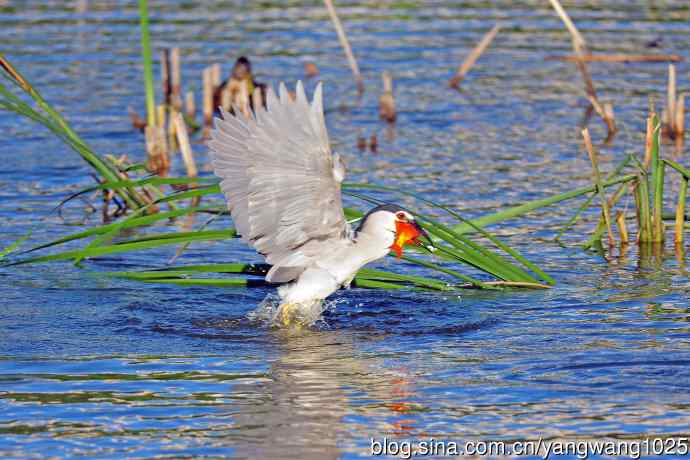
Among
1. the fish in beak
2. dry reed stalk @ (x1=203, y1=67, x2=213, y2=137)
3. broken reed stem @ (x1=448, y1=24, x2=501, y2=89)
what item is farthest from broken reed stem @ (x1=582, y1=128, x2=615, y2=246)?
broken reed stem @ (x1=448, y1=24, x2=501, y2=89)

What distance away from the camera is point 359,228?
697cm

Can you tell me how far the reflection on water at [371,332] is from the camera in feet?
18.2

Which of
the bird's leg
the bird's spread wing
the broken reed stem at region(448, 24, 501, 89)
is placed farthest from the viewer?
the broken reed stem at region(448, 24, 501, 89)

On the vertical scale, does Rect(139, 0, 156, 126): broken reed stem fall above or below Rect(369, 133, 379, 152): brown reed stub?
above

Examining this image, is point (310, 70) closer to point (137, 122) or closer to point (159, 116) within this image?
point (137, 122)

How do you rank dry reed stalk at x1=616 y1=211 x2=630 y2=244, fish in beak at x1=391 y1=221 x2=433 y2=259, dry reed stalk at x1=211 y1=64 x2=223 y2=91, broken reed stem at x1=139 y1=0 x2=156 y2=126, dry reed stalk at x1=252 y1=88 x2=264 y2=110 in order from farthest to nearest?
dry reed stalk at x1=211 y1=64 x2=223 y2=91, broken reed stem at x1=139 y1=0 x2=156 y2=126, dry reed stalk at x1=616 y1=211 x2=630 y2=244, fish in beak at x1=391 y1=221 x2=433 y2=259, dry reed stalk at x1=252 y1=88 x2=264 y2=110

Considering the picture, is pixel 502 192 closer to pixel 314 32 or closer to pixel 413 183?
pixel 413 183

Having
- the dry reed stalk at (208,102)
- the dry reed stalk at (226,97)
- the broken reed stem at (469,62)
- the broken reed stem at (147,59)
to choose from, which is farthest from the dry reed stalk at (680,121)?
the broken reed stem at (147,59)

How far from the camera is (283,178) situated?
6.32 m

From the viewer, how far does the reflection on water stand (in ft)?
18.2

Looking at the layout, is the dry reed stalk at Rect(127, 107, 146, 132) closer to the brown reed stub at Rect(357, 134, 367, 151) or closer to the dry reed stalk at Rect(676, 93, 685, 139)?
the brown reed stub at Rect(357, 134, 367, 151)

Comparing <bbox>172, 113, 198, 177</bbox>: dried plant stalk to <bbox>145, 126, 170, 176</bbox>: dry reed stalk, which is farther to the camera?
<bbox>145, 126, 170, 176</bbox>: dry reed stalk

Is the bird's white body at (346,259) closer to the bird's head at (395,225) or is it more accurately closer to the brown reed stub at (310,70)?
the bird's head at (395,225)

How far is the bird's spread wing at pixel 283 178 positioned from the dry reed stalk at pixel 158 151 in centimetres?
430
